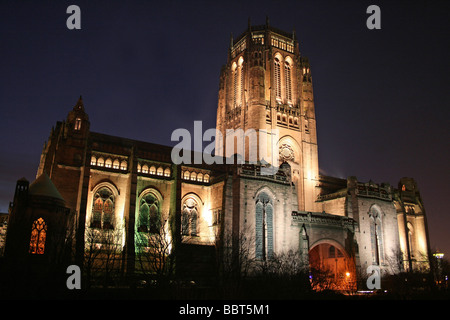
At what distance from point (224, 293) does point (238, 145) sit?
39.0 meters

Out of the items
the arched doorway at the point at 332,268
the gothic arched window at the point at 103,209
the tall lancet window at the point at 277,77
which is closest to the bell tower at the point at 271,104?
the tall lancet window at the point at 277,77

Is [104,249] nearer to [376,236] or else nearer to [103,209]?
[103,209]

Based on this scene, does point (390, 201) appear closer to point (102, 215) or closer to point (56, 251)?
point (102, 215)

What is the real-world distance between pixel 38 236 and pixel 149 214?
15.4 meters

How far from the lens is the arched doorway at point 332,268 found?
45344mm

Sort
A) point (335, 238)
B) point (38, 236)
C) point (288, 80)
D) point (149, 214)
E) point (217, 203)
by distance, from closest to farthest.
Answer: point (38, 236)
point (149, 214)
point (217, 203)
point (335, 238)
point (288, 80)

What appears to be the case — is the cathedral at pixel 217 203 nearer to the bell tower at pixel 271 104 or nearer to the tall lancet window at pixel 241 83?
the bell tower at pixel 271 104

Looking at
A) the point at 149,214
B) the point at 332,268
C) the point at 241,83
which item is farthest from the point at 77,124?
the point at 332,268

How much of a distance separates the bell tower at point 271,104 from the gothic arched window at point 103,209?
23.5 m

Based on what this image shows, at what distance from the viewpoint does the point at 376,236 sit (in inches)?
2239

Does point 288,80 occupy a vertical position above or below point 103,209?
above

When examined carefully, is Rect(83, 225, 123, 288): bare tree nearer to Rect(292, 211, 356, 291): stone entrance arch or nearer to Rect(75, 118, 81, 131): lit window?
Rect(75, 118, 81, 131): lit window

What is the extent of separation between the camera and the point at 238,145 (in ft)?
217

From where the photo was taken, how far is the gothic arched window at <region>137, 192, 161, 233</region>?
156ft
